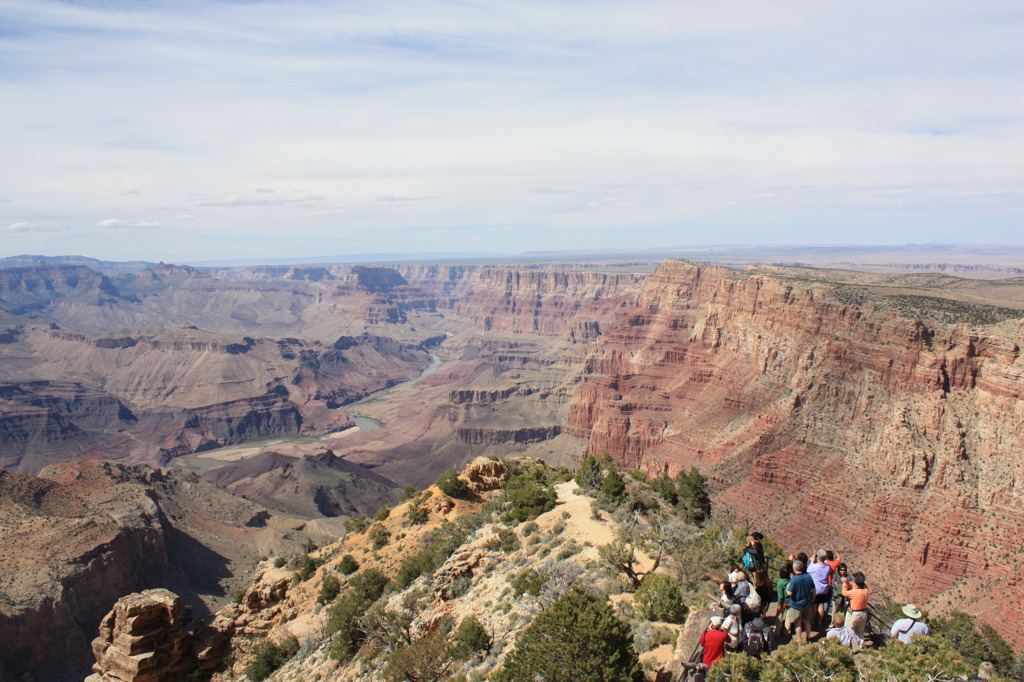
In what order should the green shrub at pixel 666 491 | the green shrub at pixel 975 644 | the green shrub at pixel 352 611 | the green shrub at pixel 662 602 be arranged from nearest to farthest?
1. the green shrub at pixel 662 602
2. the green shrub at pixel 975 644
3. the green shrub at pixel 352 611
4. the green shrub at pixel 666 491

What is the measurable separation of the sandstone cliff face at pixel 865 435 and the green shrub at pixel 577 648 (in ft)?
107

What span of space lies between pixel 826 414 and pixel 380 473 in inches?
3573

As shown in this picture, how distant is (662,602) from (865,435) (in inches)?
1539

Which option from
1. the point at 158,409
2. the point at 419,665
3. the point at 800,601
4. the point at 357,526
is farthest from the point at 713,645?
the point at 158,409

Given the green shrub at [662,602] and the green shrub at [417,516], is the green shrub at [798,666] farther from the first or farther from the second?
the green shrub at [417,516]

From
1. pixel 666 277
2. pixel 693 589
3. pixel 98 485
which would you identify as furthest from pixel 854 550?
pixel 666 277

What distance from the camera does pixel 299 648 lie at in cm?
2684

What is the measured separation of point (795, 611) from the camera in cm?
1391

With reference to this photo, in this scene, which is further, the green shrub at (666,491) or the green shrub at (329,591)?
the green shrub at (329,591)

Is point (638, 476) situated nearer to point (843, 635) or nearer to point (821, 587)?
point (821, 587)

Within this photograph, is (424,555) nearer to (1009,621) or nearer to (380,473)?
(1009,621)

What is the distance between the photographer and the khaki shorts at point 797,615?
45.3ft

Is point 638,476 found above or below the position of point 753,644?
below

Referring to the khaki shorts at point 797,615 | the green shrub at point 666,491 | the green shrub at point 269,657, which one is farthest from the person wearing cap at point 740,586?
the green shrub at point 269,657
